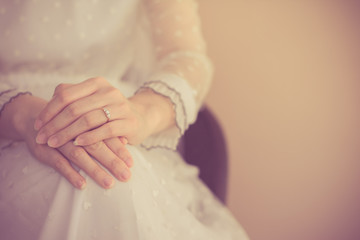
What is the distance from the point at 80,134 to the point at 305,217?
0.74 metres

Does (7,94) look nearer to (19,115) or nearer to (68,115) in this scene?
(19,115)

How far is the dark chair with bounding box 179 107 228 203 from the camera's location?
2.27ft

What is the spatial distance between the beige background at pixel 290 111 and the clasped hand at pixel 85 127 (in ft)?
1.94

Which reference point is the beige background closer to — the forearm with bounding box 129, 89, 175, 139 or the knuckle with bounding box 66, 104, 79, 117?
the forearm with bounding box 129, 89, 175, 139

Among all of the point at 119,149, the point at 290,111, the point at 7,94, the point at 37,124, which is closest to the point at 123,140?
the point at 119,149

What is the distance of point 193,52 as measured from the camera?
0.66 metres

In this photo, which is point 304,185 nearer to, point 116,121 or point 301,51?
point 301,51

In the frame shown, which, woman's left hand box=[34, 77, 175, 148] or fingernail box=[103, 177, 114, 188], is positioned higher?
woman's left hand box=[34, 77, 175, 148]

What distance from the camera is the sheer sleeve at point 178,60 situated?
1.85 feet

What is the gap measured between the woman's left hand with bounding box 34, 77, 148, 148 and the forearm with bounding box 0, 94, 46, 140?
0.05 m

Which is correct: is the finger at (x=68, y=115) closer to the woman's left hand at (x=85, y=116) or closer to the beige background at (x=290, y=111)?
the woman's left hand at (x=85, y=116)

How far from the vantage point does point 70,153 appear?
429 mm

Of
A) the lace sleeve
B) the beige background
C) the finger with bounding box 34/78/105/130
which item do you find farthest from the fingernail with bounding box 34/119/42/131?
the beige background

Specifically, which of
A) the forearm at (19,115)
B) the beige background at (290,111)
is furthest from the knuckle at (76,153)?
the beige background at (290,111)
